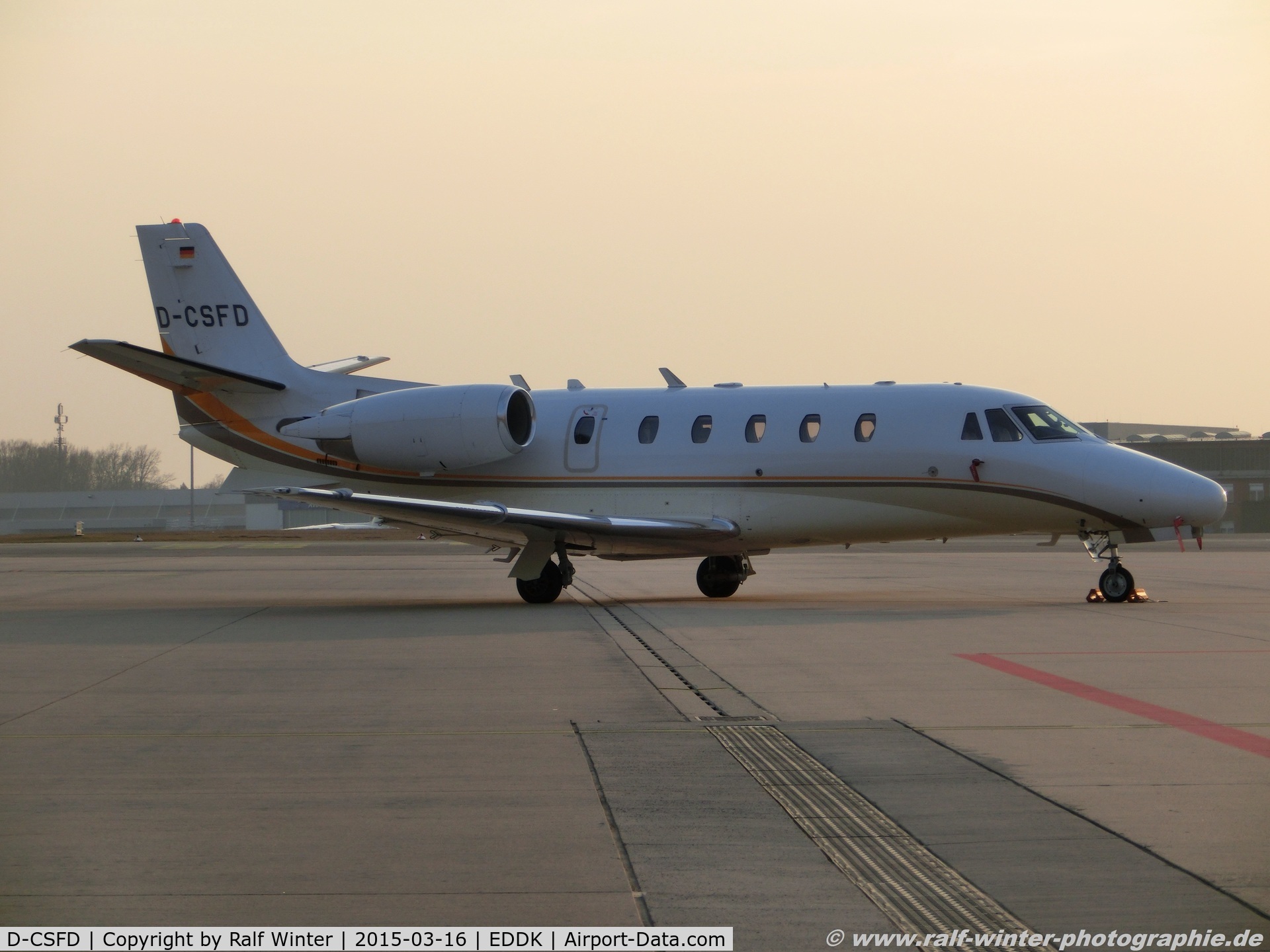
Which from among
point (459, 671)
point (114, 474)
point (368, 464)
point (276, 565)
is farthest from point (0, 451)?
point (459, 671)

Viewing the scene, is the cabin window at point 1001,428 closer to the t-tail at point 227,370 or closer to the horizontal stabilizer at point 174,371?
the t-tail at point 227,370

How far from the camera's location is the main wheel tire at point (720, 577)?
20219 mm

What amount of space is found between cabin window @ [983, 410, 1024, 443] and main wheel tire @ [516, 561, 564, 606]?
6.53m

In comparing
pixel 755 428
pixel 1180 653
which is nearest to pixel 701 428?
pixel 755 428

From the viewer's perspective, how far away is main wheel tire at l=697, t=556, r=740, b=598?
20.2 metres

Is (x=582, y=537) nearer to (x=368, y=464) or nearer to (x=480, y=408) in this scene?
(x=480, y=408)

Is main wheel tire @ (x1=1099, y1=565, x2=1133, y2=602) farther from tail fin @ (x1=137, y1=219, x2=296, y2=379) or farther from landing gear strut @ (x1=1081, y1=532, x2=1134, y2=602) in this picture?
tail fin @ (x1=137, y1=219, x2=296, y2=379)

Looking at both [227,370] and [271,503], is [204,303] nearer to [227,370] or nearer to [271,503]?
[227,370]

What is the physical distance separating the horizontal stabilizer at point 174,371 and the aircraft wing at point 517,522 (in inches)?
130

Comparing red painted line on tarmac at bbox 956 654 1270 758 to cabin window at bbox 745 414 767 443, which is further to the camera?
cabin window at bbox 745 414 767 443

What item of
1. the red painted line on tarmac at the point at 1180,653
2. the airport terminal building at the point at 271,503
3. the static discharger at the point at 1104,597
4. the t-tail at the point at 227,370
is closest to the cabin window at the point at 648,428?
the t-tail at the point at 227,370

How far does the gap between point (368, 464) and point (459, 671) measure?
10233 millimetres

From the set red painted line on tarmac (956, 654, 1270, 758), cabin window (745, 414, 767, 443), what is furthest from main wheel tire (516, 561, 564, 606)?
red painted line on tarmac (956, 654, 1270, 758)

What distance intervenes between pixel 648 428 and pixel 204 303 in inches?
323
